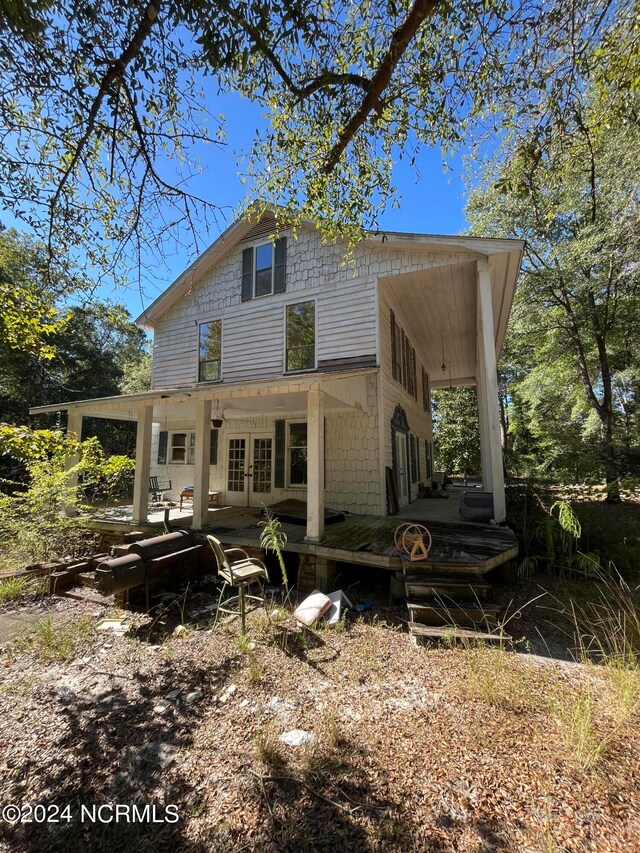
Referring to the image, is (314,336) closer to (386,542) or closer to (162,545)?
(386,542)

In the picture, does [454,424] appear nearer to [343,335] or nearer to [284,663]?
[343,335]

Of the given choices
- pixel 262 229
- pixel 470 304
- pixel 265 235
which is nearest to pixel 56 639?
pixel 265 235

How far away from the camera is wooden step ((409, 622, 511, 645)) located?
381cm

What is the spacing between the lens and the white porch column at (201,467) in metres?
7.10

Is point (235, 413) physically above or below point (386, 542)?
above

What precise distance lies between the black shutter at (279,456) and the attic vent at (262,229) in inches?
214

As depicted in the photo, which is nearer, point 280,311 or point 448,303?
point 280,311

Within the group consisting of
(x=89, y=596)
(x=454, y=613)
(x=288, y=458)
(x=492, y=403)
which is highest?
(x=492, y=403)

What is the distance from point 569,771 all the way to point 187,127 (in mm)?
6474

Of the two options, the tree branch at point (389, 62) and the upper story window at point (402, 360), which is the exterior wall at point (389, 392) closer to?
the upper story window at point (402, 360)

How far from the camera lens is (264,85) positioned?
12.9ft

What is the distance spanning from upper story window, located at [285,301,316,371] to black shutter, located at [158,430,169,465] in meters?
5.04

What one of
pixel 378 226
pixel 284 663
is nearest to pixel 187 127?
pixel 378 226

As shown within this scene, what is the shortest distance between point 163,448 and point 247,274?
606 centimetres
